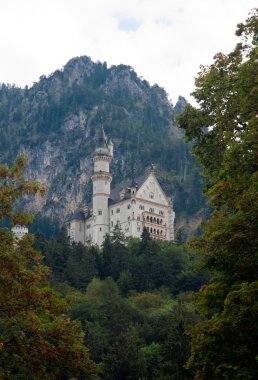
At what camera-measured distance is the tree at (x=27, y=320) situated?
2164 centimetres

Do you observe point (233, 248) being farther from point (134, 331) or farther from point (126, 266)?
point (126, 266)

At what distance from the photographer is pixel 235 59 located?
32219 millimetres

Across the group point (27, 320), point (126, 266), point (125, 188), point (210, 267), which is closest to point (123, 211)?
point (125, 188)

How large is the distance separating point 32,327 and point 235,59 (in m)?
16.1

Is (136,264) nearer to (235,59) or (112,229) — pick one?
(112,229)

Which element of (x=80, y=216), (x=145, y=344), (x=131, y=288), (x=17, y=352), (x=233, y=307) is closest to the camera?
(x=233, y=307)

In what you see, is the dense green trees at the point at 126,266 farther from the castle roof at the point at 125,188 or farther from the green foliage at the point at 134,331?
the castle roof at the point at 125,188

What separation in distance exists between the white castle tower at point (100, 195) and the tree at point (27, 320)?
113372 millimetres

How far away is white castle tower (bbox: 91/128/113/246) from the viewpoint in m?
138

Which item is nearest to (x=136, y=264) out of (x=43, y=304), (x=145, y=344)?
(x=145, y=344)

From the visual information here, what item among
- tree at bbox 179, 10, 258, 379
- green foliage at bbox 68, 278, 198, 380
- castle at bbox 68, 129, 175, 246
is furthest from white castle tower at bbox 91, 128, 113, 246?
tree at bbox 179, 10, 258, 379

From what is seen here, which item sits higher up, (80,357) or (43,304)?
(43,304)

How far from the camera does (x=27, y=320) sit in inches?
855

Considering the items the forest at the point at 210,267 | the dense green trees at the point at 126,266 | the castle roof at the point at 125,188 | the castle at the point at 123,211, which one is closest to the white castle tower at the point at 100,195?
the castle at the point at 123,211
